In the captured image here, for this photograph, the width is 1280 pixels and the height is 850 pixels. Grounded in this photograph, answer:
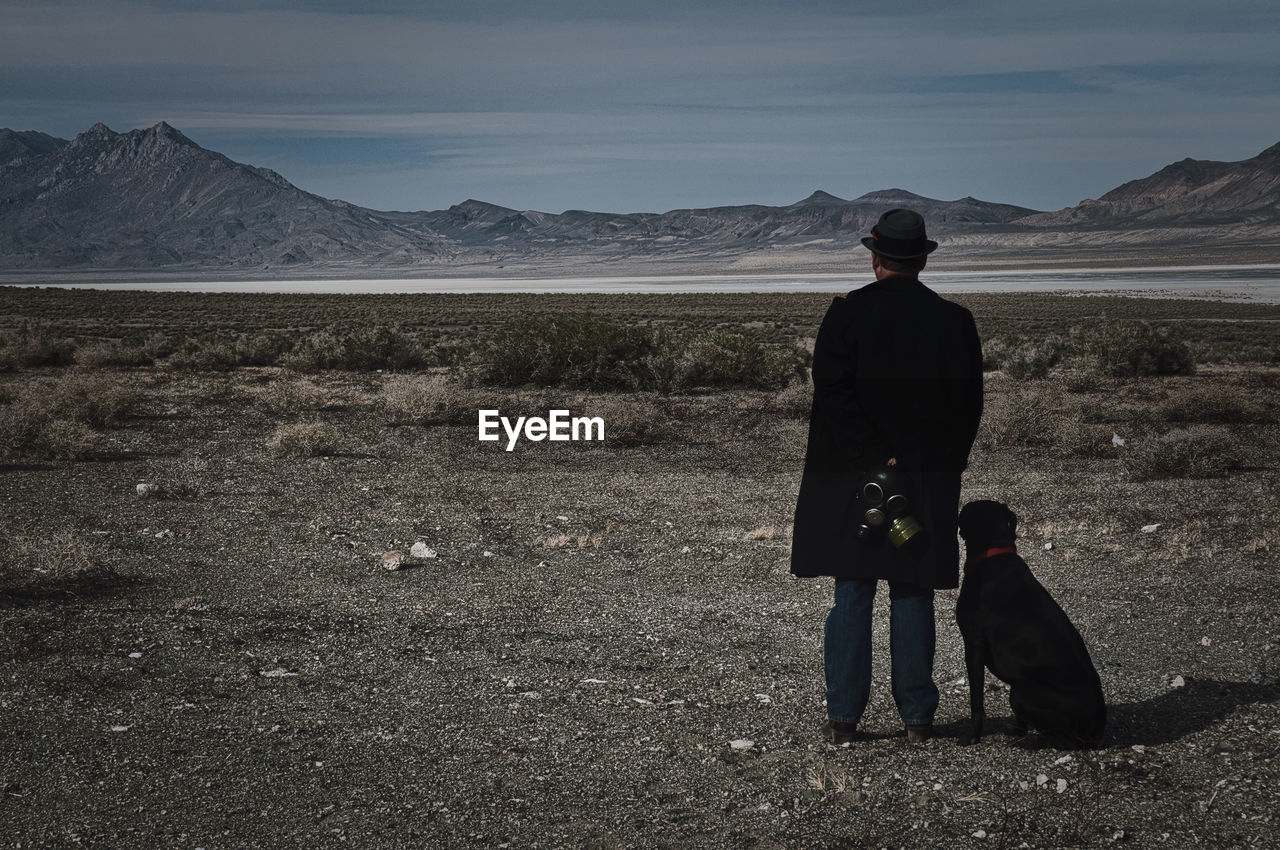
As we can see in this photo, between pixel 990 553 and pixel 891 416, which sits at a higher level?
pixel 891 416

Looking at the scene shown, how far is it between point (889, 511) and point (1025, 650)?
74 cm

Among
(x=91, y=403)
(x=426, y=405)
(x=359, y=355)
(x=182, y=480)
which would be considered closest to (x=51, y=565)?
(x=182, y=480)

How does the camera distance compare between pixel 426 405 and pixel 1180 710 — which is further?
pixel 426 405

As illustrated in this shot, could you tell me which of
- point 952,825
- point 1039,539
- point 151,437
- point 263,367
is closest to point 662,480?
point 1039,539

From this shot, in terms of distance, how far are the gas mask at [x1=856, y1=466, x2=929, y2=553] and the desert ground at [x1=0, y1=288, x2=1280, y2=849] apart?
86cm

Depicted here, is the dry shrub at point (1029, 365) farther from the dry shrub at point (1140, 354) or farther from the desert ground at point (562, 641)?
the desert ground at point (562, 641)

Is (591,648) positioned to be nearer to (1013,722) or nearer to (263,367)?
(1013,722)

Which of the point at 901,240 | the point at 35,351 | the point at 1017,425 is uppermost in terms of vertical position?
the point at 901,240

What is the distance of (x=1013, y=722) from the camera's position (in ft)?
15.1

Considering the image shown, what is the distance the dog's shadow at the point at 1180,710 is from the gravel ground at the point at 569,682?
0.02 meters

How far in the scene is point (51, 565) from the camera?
7.11m

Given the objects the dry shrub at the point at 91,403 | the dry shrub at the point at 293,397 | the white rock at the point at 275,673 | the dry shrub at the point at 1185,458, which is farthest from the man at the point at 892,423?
the dry shrub at the point at 293,397

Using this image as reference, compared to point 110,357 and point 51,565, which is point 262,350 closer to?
point 110,357

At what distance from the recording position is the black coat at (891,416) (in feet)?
13.0
